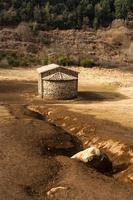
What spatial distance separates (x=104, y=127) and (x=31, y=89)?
1604 cm

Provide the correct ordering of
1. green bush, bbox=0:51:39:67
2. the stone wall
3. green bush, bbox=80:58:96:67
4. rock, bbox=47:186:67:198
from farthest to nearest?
green bush, bbox=80:58:96:67
green bush, bbox=0:51:39:67
the stone wall
rock, bbox=47:186:67:198

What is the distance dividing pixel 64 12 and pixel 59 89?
46.5 metres

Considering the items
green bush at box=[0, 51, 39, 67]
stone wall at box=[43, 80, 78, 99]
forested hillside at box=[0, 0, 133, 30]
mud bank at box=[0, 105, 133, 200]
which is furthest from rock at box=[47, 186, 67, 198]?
forested hillside at box=[0, 0, 133, 30]

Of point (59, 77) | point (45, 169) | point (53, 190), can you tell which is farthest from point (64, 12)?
point (53, 190)

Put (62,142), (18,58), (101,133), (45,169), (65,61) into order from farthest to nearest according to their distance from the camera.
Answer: (18,58), (65,61), (101,133), (62,142), (45,169)

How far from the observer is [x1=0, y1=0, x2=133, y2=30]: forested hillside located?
80.9 meters

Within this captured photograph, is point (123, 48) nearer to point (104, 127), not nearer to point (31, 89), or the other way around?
point (31, 89)

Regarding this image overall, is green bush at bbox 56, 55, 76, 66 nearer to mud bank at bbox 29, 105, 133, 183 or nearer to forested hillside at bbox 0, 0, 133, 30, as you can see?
forested hillside at bbox 0, 0, 133, 30

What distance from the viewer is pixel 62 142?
26844mm

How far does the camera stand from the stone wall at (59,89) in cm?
3916

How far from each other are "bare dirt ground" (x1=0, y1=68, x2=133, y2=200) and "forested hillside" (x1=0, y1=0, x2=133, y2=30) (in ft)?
127

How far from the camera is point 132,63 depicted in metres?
Result: 64.9

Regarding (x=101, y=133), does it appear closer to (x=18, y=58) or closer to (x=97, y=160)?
(x=97, y=160)

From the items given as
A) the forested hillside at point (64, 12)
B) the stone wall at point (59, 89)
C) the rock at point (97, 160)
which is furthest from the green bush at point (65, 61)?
the rock at point (97, 160)
